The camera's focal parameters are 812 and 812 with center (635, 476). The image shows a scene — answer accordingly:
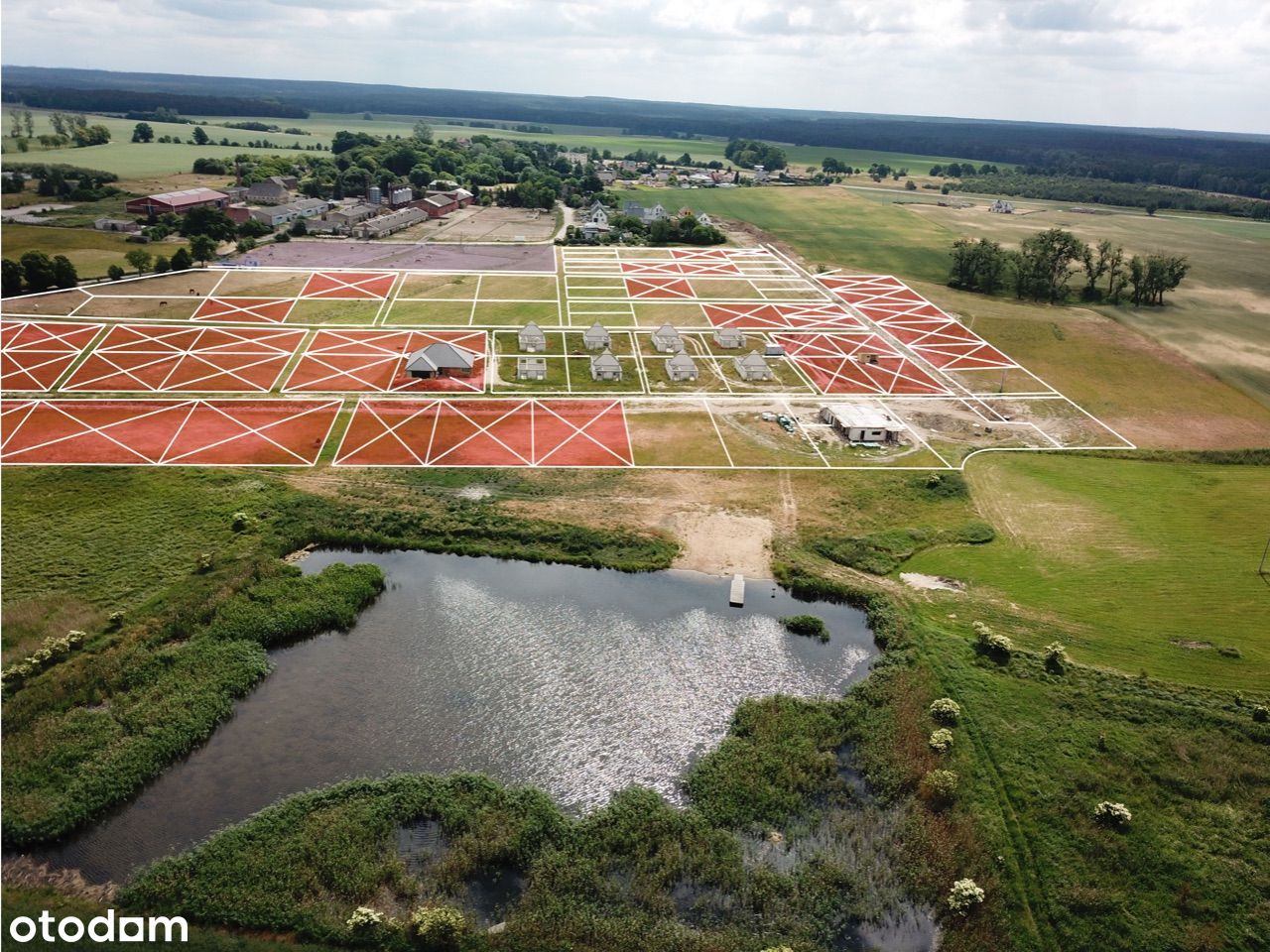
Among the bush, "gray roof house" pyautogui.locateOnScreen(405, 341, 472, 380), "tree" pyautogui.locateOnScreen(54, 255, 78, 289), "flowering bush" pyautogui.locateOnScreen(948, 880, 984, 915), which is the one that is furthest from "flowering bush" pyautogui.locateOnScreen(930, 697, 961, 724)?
"tree" pyautogui.locateOnScreen(54, 255, 78, 289)

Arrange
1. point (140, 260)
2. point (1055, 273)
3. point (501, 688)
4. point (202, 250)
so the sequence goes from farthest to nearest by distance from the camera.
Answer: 1. point (1055, 273)
2. point (202, 250)
3. point (140, 260)
4. point (501, 688)

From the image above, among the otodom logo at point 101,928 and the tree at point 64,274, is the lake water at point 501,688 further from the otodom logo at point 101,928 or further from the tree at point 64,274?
the tree at point 64,274

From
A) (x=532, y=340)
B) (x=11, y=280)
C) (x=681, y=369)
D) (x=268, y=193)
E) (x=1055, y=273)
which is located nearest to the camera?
(x=681, y=369)

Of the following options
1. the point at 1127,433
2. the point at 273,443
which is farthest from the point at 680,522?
the point at 1127,433
